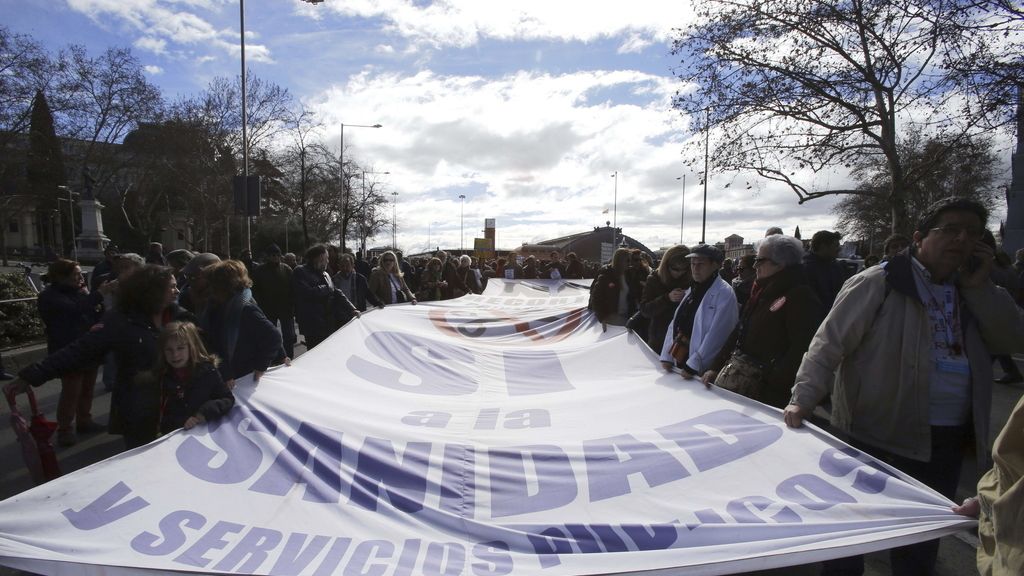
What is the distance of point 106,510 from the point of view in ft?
8.01

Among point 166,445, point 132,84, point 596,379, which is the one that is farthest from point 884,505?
point 132,84

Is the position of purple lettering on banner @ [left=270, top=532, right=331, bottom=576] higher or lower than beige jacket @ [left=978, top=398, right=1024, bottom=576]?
lower

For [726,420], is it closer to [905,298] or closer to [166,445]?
[905,298]

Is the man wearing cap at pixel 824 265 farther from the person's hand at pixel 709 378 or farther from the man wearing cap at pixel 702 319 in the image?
the person's hand at pixel 709 378

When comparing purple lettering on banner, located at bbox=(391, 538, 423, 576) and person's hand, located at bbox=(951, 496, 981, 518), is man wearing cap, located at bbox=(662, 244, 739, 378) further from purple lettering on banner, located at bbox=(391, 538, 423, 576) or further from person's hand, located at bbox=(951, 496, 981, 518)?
purple lettering on banner, located at bbox=(391, 538, 423, 576)

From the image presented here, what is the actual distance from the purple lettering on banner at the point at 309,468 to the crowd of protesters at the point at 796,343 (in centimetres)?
57

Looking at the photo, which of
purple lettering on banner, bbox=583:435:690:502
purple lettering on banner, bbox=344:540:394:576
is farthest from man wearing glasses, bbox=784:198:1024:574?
purple lettering on banner, bbox=344:540:394:576

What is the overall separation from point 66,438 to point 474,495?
4.80 meters

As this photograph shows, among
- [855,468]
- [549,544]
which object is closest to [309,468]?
[549,544]

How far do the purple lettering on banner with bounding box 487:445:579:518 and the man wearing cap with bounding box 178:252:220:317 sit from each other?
119 inches

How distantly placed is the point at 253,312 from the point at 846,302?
3.81m

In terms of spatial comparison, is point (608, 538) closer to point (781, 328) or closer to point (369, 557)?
point (369, 557)

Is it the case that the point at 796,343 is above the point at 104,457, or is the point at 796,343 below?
above

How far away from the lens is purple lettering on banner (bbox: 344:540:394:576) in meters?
2.21
